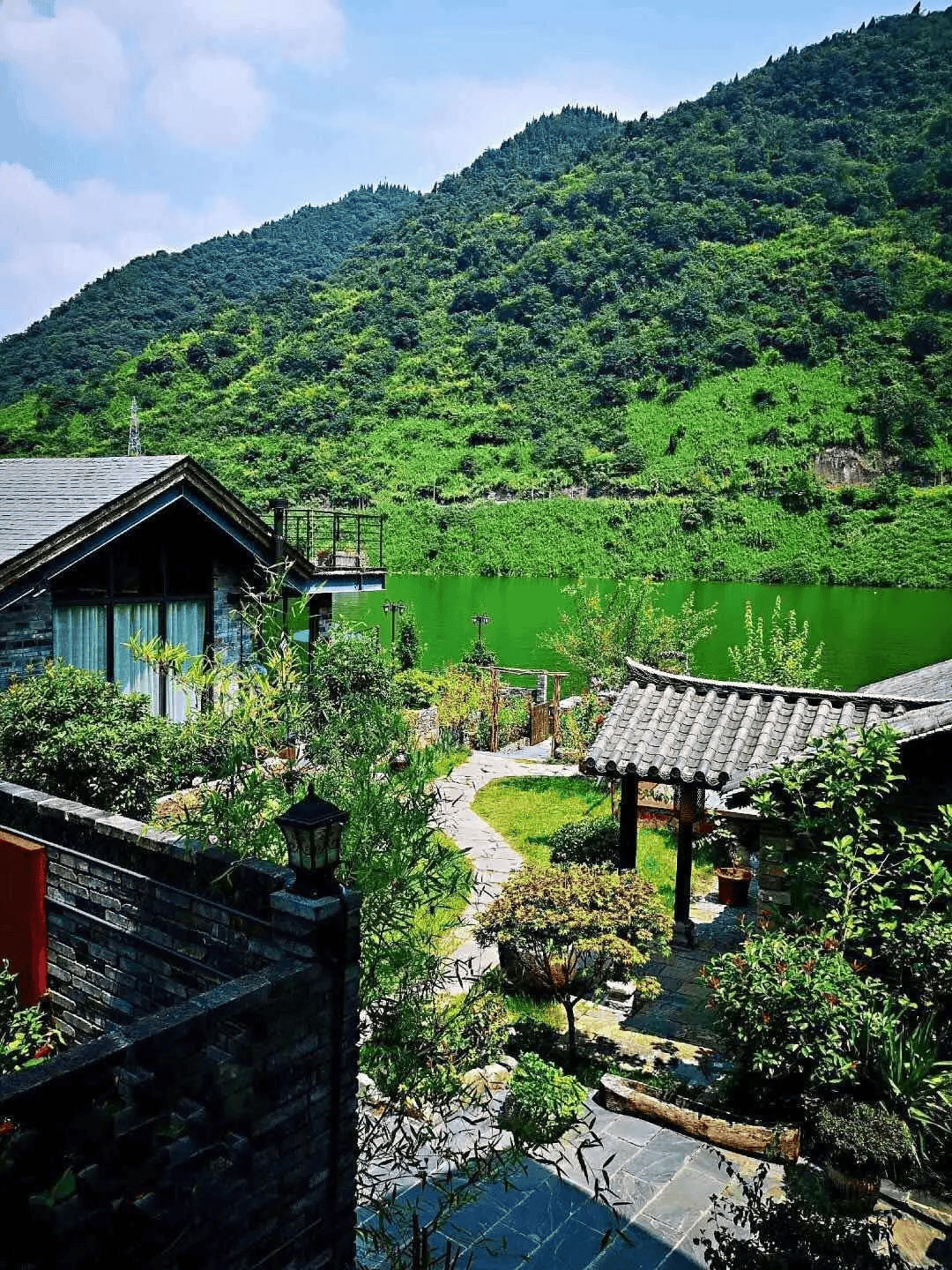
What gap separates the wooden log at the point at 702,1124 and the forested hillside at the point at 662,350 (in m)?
57.8

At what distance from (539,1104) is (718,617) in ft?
143

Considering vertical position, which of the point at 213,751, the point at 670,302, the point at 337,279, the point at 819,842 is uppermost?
the point at 337,279

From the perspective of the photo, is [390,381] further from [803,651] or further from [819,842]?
[819,842]

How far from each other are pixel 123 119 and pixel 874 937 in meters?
A: 11.1

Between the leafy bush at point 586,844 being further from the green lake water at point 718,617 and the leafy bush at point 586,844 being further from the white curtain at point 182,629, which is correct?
the green lake water at point 718,617

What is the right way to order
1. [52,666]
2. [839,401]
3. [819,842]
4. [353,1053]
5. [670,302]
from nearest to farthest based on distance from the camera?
[353,1053], [819,842], [52,666], [839,401], [670,302]

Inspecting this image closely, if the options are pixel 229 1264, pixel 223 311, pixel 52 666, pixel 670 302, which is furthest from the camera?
pixel 223 311

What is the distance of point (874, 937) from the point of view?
268 inches

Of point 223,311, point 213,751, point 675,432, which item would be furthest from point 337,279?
point 213,751

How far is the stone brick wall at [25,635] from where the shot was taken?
1034 cm

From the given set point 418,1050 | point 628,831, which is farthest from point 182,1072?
point 628,831

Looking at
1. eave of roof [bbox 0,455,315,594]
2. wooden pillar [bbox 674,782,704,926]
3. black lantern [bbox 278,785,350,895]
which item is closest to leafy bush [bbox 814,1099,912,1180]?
black lantern [bbox 278,785,350,895]

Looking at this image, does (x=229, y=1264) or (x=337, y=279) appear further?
(x=337, y=279)

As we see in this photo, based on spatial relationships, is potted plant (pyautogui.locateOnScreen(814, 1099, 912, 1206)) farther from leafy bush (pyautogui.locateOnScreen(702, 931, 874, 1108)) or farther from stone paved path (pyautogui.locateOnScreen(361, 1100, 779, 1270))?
stone paved path (pyautogui.locateOnScreen(361, 1100, 779, 1270))
